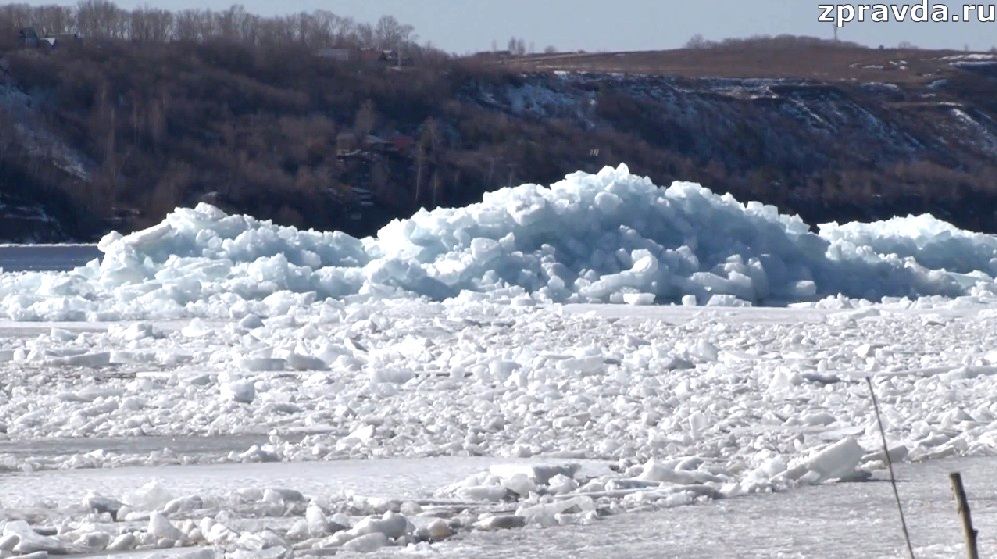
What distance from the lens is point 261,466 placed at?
6.01 metres

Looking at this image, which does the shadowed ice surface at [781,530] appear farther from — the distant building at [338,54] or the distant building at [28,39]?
the distant building at [338,54]

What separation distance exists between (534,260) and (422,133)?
21564 mm

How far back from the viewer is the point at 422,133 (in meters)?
35.9

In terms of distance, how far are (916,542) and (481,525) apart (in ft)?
4.50

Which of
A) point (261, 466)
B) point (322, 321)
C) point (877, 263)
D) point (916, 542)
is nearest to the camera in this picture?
point (916, 542)

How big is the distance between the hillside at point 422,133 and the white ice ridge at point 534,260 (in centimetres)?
1349

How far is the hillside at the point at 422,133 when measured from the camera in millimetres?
31375

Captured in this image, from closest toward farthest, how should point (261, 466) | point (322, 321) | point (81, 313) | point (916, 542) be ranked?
point (916, 542), point (261, 466), point (322, 321), point (81, 313)

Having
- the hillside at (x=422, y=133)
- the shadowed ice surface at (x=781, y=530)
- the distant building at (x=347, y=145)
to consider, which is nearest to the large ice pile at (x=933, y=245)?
the shadowed ice surface at (x=781, y=530)

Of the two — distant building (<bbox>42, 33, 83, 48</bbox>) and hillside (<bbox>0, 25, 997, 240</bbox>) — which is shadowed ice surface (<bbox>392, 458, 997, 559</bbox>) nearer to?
hillside (<bbox>0, 25, 997, 240</bbox>)

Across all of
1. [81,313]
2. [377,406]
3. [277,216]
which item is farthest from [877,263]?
[277,216]

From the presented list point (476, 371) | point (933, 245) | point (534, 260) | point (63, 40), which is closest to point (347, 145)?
point (63, 40)

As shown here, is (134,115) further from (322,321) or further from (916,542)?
(916,542)

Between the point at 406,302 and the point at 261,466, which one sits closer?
the point at 261,466
